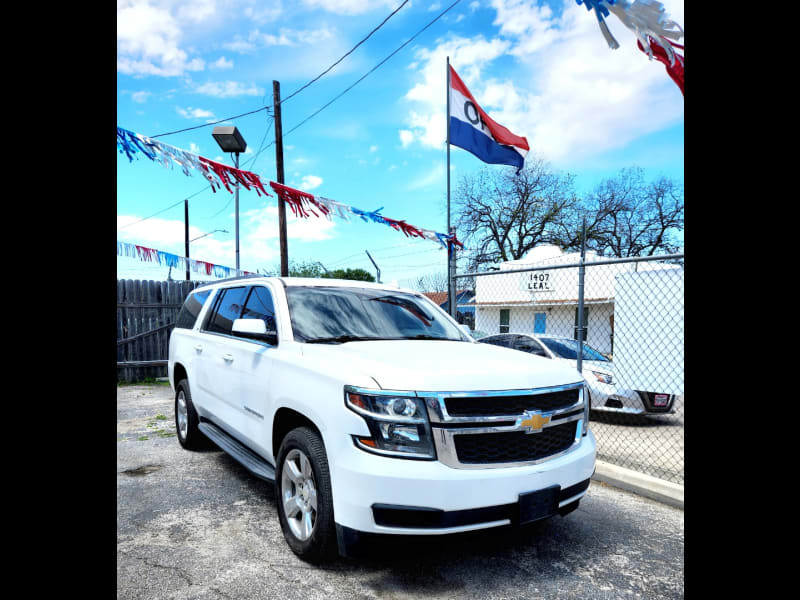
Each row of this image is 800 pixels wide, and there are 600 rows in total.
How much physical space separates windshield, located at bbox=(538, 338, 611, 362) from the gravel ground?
414 centimetres

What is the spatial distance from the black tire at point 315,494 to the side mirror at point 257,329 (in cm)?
76

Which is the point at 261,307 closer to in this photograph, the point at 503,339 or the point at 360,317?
the point at 360,317

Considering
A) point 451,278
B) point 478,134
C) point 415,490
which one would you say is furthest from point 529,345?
point 415,490

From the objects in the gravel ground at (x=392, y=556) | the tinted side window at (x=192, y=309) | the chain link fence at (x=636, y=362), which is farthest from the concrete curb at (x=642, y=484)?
the tinted side window at (x=192, y=309)

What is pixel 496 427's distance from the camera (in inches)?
108

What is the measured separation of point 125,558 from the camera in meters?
3.15

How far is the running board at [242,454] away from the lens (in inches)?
141

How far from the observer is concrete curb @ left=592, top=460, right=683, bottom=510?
4328 millimetres

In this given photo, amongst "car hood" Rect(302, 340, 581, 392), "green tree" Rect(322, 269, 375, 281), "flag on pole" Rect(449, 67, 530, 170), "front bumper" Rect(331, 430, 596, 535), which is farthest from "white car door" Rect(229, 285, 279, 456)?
"green tree" Rect(322, 269, 375, 281)

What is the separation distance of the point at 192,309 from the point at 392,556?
4032 millimetres

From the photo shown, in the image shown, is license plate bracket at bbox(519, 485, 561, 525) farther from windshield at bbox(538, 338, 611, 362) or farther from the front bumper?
windshield at bbox(538, 338, 611, 362)
